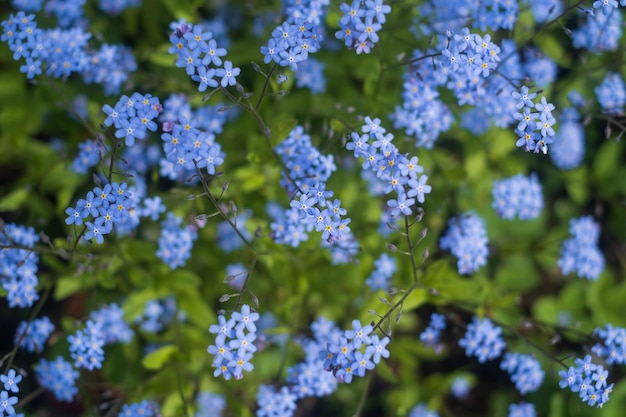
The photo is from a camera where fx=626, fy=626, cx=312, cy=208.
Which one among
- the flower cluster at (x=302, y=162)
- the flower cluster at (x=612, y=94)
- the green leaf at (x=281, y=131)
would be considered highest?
the green leaf at (x=281, y=131)

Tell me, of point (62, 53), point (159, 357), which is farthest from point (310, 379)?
point (62, 53)

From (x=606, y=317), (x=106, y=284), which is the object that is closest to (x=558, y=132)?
(x=606, y=317)

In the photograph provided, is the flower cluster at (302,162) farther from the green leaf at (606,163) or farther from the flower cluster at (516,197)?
the green leaf at (606,163)

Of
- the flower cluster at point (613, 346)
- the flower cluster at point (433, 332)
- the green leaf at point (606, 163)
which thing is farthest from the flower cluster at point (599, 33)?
the flower cluster at point (433, 332)

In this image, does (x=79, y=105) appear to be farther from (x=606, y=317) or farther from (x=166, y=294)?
(x=606, y=317)

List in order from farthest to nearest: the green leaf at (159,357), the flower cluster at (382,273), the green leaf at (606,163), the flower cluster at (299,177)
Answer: the green leaf at (606,163) < the flower cluster at (382,273) < the green leaf at (159,357) < the flower cluster at (299,177)

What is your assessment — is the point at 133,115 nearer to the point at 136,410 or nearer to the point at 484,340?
the point at 136,410
